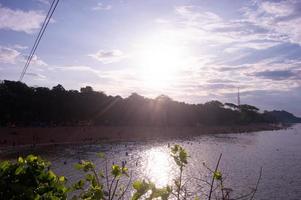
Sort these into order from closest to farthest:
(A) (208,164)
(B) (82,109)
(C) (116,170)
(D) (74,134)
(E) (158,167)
Result: (C) (116,170), (E) (158,167), (A) (208,164), (D) (74,134), (B) (82,109)

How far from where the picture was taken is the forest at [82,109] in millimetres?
64562

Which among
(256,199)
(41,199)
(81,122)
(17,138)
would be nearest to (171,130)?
(81,122)

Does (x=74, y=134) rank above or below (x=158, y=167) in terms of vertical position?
above

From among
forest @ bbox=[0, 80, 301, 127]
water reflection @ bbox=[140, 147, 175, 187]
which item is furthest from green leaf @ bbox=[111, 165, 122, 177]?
forest @ bbox=[0, 80, 301, 127]

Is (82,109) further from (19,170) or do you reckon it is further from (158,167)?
(19,170)

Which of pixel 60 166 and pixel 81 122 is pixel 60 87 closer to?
pixel 81 122

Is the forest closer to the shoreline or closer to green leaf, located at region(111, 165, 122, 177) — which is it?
the shoreline

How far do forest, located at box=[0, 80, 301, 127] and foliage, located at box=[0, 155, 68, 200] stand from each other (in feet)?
197

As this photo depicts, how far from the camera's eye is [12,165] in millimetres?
3186

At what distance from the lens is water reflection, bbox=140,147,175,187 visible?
30.7m

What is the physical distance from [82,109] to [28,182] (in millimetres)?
73486

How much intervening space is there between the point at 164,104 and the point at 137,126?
59.6 feet

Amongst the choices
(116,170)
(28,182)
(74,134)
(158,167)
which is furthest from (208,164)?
(28,182)

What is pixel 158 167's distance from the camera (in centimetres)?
3644
